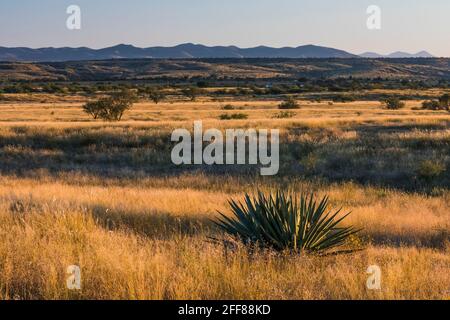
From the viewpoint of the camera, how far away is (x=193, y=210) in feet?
37.6

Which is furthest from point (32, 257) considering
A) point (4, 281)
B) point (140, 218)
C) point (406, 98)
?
→ point (406, 98)

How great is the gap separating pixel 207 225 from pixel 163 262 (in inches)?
163

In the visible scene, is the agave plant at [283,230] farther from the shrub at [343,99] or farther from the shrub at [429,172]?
the shrub at [343,99]

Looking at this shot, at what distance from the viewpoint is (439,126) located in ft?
91.2

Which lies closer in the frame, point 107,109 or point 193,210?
point 193,210

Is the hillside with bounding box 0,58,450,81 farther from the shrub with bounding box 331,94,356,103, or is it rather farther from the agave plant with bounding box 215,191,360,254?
the agave plant with bounding box 215,191,360,254

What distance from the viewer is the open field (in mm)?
5438

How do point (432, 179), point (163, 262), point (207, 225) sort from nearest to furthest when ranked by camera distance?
point (163, 262)
point (207, 225)
point (432, 179)

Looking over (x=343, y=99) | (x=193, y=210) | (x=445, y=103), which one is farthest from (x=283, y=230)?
(x=343, y=99)

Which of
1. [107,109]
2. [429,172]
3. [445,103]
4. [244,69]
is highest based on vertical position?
[244,69]

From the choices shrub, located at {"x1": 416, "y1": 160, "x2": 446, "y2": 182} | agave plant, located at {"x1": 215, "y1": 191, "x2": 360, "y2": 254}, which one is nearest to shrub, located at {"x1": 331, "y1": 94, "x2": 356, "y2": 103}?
shrub, located at {"x1": 416, "y1": 160, "x2": 446, "y2": 182}

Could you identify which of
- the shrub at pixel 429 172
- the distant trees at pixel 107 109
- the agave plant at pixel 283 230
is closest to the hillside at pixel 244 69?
the distant trees at pixel 107 109

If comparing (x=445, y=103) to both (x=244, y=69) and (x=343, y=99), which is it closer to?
(x=343, y=99)

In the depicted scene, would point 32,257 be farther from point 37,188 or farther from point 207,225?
point 37,188
